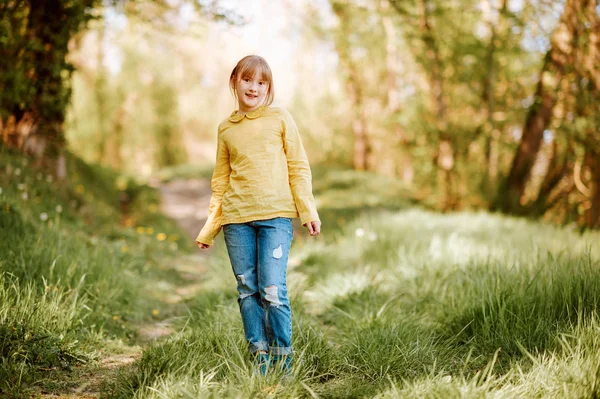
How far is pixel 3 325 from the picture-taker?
9.03 feet

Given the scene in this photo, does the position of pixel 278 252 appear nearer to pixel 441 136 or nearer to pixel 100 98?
pixel 441 136

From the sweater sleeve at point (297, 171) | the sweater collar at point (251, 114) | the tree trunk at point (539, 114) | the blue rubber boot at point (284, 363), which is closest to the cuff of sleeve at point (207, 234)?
the sweater sleeve at point (297, 171)

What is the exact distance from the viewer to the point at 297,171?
287 centimetres

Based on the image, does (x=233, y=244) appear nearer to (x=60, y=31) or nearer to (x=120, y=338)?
(x=120, y=338)

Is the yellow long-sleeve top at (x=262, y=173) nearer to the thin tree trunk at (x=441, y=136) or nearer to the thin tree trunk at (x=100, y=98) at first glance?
the thin tree trunk at (x=441, y=136)

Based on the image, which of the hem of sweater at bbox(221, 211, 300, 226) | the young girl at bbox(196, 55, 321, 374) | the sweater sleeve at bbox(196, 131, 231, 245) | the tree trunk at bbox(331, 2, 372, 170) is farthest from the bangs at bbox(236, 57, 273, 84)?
the tree trunk at bbox(331, 2, 372, 170)

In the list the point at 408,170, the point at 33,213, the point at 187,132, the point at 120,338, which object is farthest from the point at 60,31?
the point at 187,132

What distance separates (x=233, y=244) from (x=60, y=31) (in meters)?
4.42

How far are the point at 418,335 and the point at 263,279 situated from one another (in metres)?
1.13

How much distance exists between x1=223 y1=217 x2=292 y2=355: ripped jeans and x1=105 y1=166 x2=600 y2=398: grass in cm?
15

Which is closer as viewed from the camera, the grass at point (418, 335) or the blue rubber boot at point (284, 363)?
the grass at point (418, 335)

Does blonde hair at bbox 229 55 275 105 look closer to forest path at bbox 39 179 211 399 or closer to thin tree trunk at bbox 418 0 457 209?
forest path at bbox 39 179 211 399

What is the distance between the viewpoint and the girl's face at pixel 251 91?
9.26 feet

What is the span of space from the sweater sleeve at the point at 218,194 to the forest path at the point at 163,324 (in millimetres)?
724
